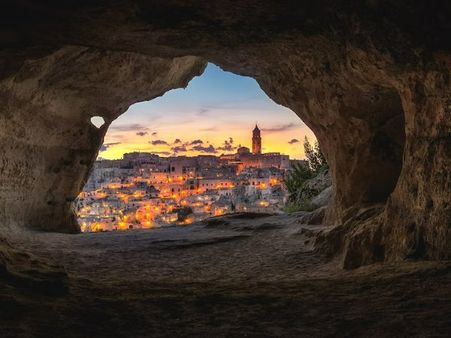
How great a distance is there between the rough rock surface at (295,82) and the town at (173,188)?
5854 cm

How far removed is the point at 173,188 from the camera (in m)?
136

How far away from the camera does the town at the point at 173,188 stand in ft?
310

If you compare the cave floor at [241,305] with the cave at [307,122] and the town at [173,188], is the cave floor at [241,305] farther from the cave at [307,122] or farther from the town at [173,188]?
the town at [173,188]

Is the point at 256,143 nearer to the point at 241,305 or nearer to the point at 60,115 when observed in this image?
the point at 60,115

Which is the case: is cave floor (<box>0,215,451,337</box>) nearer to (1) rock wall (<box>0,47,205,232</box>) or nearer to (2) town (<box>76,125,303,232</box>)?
(1) rock wall (<box>0,47,205,232</box>)

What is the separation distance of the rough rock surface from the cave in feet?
0.13

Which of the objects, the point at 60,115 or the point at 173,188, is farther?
the point at 173,188

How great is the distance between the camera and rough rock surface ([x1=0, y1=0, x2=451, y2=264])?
24.0 feet

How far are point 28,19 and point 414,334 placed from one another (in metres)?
8.18

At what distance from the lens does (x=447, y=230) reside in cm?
679

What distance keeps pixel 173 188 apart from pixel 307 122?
400ft

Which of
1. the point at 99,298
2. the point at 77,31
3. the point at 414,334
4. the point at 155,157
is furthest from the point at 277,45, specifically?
the point at 155,157

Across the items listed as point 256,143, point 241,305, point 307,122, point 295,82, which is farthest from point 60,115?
point 256,143

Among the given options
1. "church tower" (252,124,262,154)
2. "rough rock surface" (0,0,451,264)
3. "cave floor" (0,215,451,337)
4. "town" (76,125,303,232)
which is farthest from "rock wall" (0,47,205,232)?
"church tower" (252,124,262,154)
